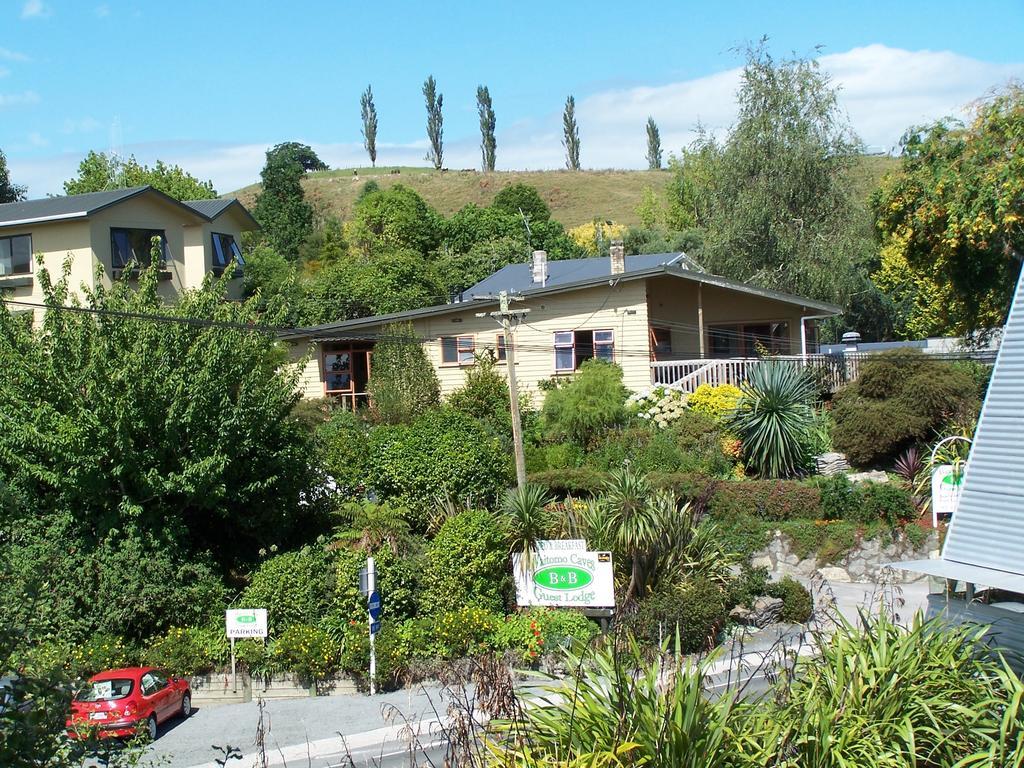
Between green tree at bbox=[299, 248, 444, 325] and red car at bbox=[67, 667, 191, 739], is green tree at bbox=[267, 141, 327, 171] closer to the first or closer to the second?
green tree at bbox=[299, 248, 444, 325]

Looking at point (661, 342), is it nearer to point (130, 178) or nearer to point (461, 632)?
point (461, 632)

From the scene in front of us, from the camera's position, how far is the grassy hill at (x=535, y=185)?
356 ft

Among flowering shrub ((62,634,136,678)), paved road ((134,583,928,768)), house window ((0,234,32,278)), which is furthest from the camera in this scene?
house window ((0,234,32,278))

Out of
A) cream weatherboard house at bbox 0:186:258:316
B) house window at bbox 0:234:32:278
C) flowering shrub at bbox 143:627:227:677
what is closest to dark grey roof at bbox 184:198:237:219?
cream weatherboard house at bbox 0:186:258:316

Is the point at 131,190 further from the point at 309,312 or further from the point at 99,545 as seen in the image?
the point at 99,545

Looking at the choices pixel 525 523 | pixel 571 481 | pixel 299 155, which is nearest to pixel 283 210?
pixel 299 155

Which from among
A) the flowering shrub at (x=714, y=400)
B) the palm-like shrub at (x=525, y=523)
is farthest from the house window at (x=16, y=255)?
the palm-like shrub at (x=525, y=523)

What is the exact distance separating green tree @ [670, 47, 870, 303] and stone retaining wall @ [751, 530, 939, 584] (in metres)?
21.4

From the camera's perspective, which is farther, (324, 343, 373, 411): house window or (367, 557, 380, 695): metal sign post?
(324, 343, 373, 411): house window

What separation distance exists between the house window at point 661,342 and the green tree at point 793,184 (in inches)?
349

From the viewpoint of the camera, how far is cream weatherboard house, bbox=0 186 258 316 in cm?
3959

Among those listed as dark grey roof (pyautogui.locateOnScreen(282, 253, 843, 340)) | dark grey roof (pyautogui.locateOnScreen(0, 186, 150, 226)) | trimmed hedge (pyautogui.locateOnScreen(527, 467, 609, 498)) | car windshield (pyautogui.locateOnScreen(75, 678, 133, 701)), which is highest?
dark grey roof (pyautogui.locateOnScreen(0, 186, 150, 226))

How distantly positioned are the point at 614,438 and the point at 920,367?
9.01m

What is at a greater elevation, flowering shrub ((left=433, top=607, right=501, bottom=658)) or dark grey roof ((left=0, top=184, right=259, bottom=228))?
dark grey roof ((left=0, top=184, right=259, bottom=228))
